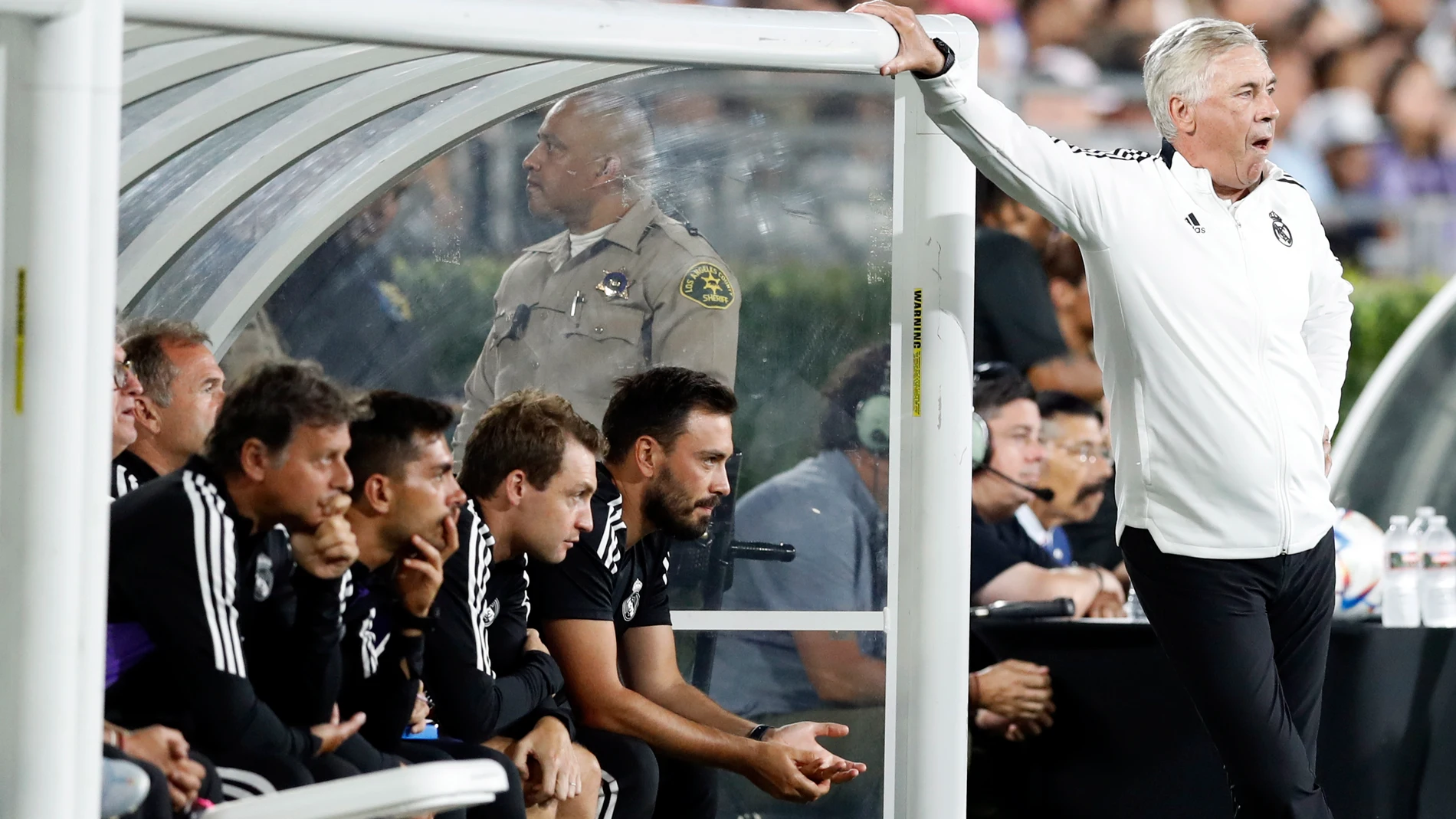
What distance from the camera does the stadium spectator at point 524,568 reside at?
2752mm

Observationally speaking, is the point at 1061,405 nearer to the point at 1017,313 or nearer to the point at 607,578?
the point at 1017,313

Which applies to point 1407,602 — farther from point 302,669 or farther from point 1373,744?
point 302,669

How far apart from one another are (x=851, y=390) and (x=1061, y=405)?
2.70 metres

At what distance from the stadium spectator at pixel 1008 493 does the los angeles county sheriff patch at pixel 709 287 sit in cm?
212

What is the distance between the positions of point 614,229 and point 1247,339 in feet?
3.61

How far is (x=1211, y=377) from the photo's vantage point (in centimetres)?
291

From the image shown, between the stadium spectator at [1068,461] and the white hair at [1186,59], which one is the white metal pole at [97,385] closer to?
the white hair at [1186,59]

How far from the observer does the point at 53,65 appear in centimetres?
209

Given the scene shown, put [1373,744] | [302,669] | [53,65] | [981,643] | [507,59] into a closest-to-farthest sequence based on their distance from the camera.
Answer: [53,65] → [302,669] → [507,59] → [1373,744] → [981,643]

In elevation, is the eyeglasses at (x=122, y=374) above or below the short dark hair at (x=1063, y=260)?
below

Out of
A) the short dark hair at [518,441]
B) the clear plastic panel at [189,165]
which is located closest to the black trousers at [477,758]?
the short dark hair at [518,441]

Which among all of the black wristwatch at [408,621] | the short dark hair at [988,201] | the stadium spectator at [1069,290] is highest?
the short dark hair at [988,201]

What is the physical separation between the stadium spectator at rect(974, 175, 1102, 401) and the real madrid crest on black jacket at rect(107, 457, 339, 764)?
375 cm

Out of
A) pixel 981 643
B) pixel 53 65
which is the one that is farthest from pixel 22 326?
pixel 981 643
